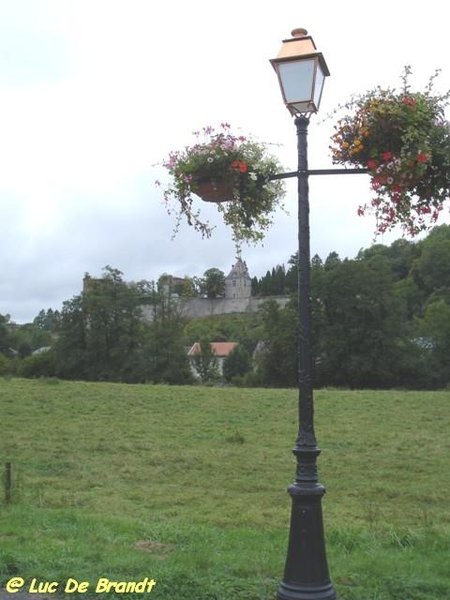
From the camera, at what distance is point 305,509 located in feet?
17.9

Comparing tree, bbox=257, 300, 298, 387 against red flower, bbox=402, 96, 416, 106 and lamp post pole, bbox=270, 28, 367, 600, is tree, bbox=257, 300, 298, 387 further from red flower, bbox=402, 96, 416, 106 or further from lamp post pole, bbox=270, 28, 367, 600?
red flower, bbox=402, 96, 416, 106

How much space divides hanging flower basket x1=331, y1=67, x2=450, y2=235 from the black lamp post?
40 cm

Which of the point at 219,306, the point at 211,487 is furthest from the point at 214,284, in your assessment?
the point at 211,487

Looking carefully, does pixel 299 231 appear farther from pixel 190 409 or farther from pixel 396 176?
pixel 190 409

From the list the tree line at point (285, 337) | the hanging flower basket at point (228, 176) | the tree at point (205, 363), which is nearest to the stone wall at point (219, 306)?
the tree at point (205, 363)

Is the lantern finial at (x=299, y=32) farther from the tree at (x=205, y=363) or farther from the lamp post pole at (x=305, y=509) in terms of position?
the tree at (x=205, y=363)

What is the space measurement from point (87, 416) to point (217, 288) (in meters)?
130

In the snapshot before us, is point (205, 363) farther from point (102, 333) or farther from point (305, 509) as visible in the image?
point (305, 509)

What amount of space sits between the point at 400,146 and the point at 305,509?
3.03 meters

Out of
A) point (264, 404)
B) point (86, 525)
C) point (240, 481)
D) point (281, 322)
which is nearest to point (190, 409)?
point (264, 404)

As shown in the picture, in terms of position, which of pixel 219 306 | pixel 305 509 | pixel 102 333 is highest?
pixel 219 306

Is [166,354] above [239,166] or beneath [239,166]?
beneath

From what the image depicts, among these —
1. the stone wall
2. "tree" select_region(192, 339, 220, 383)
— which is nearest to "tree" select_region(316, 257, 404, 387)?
"tree" select_region(192, 339, 220, 383)

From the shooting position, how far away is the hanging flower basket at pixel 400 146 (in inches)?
215
